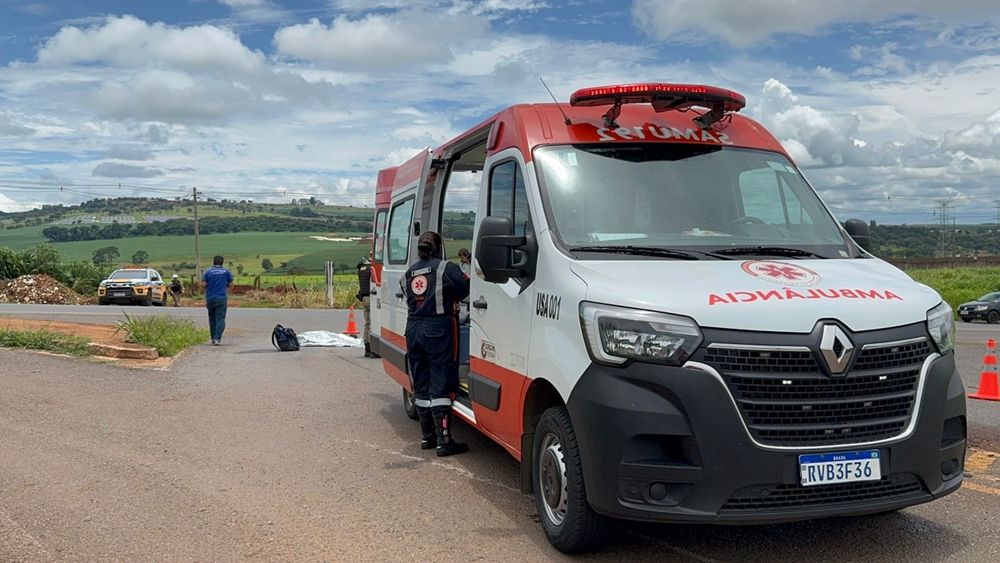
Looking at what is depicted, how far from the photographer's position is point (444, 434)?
706 cm

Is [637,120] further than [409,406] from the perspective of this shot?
No

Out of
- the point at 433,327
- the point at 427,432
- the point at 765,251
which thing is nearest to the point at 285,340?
the point at 427,432

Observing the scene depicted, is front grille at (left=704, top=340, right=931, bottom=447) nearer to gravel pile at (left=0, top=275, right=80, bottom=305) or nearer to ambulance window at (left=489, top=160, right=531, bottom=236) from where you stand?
ambulance window at (left=489, top=160, right=531, bottom=236)

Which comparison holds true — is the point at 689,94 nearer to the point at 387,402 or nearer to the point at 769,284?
the point at 769,284

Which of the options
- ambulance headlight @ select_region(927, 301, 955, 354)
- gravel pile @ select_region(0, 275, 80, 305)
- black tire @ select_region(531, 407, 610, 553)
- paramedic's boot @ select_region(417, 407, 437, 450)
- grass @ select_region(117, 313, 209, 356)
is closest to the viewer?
ambulance headlight @ select_region(927, 301, 955, 354)

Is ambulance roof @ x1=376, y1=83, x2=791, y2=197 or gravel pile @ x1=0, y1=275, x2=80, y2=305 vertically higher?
ambulance roof @ x1=376, y1=83, x2=791, y2=197

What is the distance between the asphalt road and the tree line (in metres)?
75.6

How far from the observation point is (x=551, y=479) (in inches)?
189

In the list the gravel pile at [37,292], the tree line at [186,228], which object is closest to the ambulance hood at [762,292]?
the gravel pile at [37,292]

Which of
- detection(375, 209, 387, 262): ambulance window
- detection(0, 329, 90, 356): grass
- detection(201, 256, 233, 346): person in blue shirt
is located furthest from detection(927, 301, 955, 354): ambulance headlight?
detection(201, 256, 233, 346): person in blue shirt

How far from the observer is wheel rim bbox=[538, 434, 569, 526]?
15.2 ft

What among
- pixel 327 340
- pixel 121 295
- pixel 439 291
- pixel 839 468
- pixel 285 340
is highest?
pixel 439 291

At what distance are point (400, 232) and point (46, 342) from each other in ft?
25.9

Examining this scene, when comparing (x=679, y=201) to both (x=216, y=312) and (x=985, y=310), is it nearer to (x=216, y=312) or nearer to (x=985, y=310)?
(x=216, y=312)
